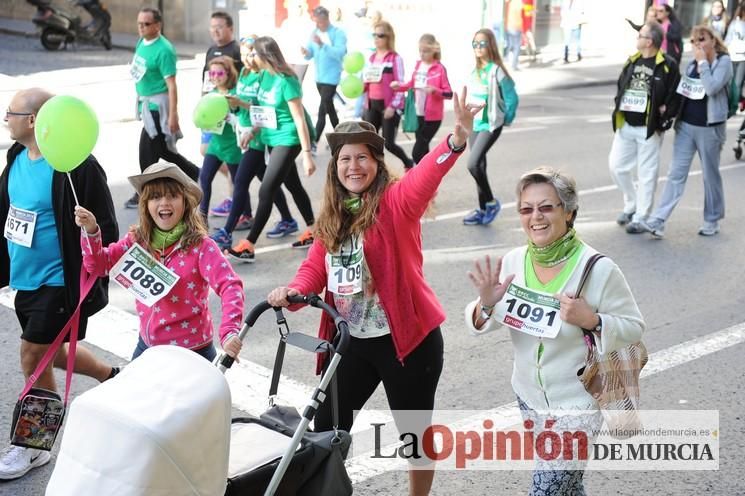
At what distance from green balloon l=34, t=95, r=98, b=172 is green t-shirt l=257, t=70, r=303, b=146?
394 cm

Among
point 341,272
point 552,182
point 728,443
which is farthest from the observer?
point 728,443

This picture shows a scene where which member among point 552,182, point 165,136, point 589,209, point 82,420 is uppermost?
point 552,182

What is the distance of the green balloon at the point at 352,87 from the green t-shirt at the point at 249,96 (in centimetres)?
262

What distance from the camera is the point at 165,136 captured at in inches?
387

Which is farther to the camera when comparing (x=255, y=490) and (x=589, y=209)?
(x=589, y=209)

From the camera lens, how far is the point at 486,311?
4145 millimetres

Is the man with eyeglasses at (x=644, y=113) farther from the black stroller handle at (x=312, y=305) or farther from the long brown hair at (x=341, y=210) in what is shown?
the black stroller handle at (x=312, y=305)

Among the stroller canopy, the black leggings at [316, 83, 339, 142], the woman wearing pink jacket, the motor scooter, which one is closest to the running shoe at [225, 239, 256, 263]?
the woman wearing pink jacket

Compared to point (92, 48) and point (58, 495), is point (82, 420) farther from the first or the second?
point (92, 48)

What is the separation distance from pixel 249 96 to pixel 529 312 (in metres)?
5.55

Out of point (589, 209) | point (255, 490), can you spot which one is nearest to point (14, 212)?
point (255, 490)

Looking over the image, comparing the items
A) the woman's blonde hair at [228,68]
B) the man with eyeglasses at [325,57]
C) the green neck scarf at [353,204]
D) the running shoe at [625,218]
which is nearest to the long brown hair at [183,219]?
the green neck scarf at [353,204]

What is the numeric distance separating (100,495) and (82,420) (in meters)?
0.24

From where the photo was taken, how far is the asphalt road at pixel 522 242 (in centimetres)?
523
